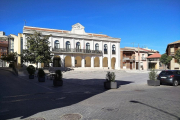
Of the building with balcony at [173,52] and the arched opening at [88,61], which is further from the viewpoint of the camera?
the building with balcony at [173,52]

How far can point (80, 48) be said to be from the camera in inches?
1676

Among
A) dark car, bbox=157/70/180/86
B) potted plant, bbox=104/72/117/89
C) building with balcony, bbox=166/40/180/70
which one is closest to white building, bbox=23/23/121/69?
building with balcony, bbox=166/40/180/70

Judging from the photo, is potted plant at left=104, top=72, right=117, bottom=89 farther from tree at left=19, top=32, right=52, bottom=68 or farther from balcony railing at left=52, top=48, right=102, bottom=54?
balcony railing at left=52, top=48, right=102, bottom=54

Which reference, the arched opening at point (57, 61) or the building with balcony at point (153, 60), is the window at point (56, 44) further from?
the building with balcony at point (153, 60)

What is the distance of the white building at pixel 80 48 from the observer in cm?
3931

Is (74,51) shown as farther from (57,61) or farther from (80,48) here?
(57,61)

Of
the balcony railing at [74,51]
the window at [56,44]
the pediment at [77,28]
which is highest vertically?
the pediment at [77,28]

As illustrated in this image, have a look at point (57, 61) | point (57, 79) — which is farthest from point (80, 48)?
point (57, 79)

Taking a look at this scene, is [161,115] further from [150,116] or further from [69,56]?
[69,56]

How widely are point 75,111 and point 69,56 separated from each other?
36044 mm

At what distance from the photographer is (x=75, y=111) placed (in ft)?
18.9

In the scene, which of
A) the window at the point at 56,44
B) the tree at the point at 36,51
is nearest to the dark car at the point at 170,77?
the tree at the point at 36,51

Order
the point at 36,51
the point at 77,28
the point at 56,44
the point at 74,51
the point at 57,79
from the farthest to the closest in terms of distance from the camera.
Result: 1. the point at 77,28
2. the point at 74,51
3. the point at 56,44
4. the point at 36,51
5. the point at 57,79

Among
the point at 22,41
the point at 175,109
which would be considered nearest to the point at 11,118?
the point at 175,109
